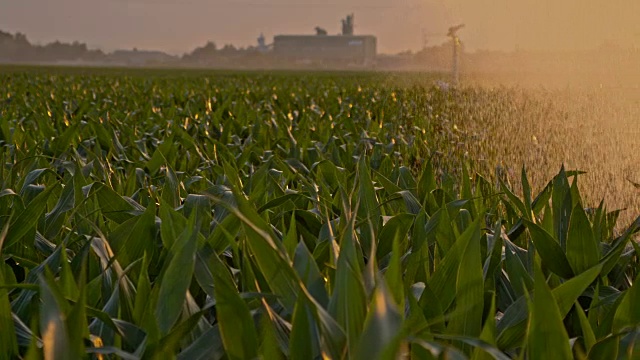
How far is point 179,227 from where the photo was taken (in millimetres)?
1692

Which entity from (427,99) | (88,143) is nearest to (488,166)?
(88,143)

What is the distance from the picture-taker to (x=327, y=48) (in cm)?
14775

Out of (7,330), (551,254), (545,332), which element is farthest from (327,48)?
(545,332)

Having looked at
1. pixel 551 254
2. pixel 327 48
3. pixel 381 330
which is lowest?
pixel 551 254

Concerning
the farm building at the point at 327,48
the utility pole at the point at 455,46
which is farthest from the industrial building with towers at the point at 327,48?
the utility pole at the point at 455,46

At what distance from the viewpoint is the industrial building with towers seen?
145 m

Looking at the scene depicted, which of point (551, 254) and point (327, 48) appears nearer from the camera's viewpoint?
point (551, 254)

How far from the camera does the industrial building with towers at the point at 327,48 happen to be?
145 m

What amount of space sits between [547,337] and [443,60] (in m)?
12.3

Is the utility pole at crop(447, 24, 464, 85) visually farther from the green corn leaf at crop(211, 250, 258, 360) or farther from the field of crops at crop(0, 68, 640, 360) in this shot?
the green corn leaf at crop(211, 250, 258, 360)

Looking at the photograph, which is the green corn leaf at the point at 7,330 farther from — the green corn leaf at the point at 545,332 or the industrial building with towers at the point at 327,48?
the industrial building with towers at the point at 327,48

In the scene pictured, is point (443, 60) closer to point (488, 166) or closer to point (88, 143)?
point (488, 166)

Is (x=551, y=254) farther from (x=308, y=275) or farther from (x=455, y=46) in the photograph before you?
(x=455, y=46)

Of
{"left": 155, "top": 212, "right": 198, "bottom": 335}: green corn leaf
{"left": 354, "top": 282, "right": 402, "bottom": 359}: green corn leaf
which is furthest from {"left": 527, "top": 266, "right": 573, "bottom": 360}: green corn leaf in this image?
{"left": 155, "top": 212, "right": 198, "bottom": 335}: green corn leaf
